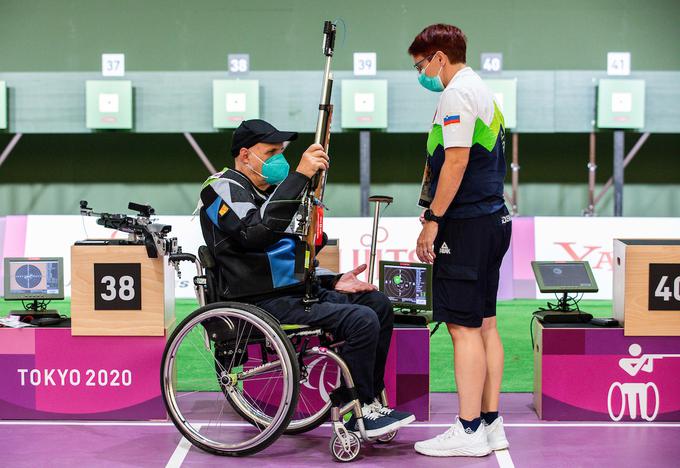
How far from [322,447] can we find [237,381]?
1.19 ft

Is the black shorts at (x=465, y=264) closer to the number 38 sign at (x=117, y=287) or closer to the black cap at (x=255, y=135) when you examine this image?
the black cap at (x=255, y=135)

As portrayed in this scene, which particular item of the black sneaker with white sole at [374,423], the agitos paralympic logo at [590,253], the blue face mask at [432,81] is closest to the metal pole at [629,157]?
the agitos paralympic logo at [590,253]

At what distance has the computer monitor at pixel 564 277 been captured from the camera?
3561 mm

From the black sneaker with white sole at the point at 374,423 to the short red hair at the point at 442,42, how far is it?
45.0 inches

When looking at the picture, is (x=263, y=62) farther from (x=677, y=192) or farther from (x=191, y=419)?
(x=191, y=419)

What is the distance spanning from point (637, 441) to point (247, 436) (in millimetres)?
1316

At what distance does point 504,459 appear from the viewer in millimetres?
2875

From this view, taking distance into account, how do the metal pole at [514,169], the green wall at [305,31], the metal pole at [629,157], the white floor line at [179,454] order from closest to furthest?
the white floor line at [179,454] < the metal pole at [514,169] < the metal pole at [629,157] < the green wall at [305,31]

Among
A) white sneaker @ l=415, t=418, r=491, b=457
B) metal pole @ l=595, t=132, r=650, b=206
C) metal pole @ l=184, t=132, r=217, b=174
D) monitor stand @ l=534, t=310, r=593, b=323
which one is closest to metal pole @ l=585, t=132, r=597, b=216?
metal pole @ l=595, t=132, r=650, b=206

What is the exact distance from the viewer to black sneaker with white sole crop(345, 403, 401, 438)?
114 inches

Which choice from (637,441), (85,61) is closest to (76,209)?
(85,61)

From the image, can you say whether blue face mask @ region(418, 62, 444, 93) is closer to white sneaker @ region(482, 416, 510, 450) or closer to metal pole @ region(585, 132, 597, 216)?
white sneaker @ region(482, 416, 510, 450)

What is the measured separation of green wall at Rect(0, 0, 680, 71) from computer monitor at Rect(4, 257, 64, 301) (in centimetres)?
619

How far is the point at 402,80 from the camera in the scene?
8727 millimetres
